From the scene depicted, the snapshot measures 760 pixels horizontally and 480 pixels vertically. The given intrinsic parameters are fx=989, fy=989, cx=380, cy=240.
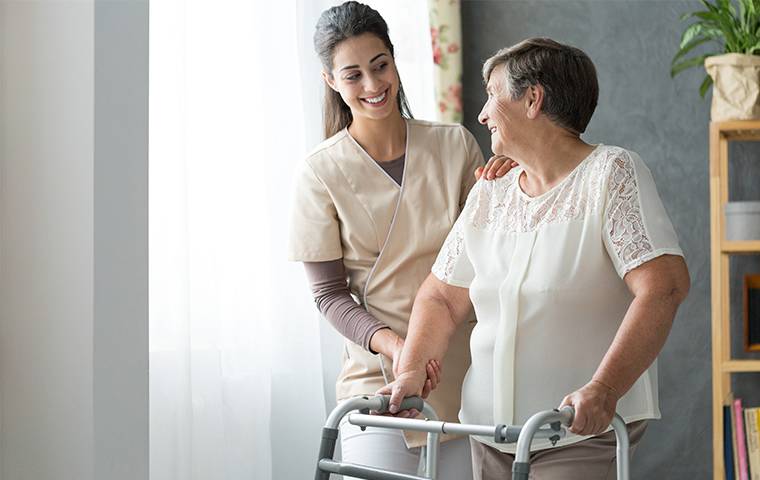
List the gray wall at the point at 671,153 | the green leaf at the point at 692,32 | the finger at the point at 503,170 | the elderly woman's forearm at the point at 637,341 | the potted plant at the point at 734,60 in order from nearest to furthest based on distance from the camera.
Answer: the elderly woman's forearm at the point at 637,341 < the finger at the point at 503,170 < the potted plant at the point at 734,60 < the green leaf at the point at 692,32 < the gray wall at the point at 671,153

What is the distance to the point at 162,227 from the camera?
2221 millimetres

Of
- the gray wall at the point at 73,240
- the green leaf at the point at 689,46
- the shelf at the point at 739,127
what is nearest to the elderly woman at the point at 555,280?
the gray wall at the point at 73,240

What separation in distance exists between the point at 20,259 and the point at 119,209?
243 millimetres

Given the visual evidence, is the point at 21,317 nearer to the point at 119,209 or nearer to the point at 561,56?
the point at 119,209

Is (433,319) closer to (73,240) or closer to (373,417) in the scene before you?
(373,417)

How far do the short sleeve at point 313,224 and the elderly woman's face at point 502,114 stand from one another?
458 mm

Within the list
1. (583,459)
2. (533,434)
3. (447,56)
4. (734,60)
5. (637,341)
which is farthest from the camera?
(447,56)

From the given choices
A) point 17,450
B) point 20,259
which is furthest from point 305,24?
point 17,450

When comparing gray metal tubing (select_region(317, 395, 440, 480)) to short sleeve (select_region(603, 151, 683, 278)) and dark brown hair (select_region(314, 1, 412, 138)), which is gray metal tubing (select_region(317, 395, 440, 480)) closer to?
short sleeve (select_region(603, 151, 683, 278))

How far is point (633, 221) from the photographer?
159cm

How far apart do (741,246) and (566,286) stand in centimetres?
125

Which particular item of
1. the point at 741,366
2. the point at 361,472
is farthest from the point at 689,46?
the point at 361,472

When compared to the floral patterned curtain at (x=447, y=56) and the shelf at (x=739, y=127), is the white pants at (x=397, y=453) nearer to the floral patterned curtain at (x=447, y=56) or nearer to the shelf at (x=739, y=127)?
the shelf at (x=739, y=127)

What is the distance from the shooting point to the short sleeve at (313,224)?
6.93 feet
